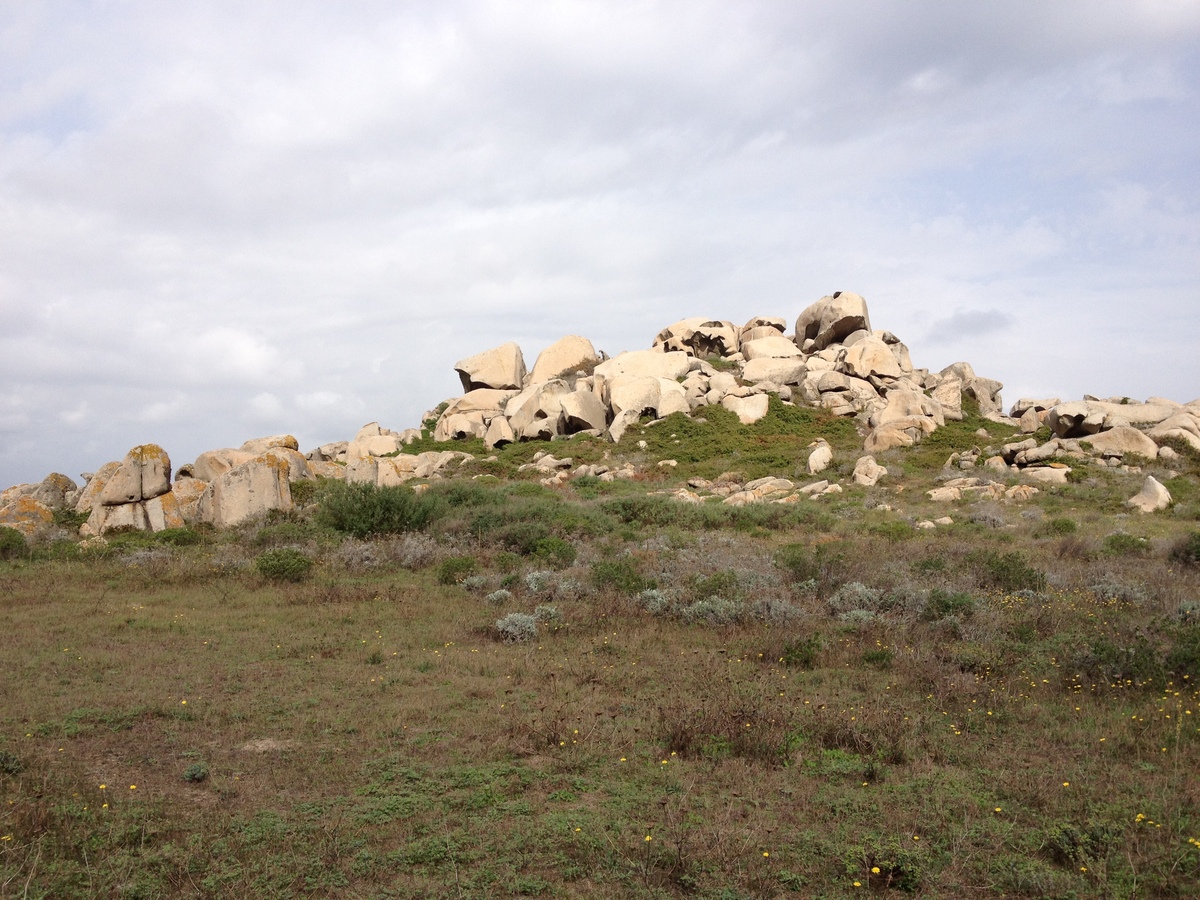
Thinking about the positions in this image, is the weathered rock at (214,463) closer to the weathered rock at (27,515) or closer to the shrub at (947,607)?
the weathered rock at (27,515)

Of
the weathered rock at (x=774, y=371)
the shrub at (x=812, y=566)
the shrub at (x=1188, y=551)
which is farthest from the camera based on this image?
the weathered rock at (x=774, y=371)

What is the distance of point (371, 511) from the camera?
855 inches

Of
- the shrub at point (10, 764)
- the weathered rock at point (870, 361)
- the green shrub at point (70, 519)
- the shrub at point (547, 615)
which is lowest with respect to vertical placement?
the shrub at point (547, 615)

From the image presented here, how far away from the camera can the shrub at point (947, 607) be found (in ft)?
39.8

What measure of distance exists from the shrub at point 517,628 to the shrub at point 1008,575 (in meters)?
8.07

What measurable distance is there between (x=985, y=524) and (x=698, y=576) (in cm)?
1222

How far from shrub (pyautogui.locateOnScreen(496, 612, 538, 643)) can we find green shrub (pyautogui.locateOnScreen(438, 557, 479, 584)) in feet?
13.9

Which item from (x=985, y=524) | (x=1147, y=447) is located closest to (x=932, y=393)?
(x=1147, y=447)

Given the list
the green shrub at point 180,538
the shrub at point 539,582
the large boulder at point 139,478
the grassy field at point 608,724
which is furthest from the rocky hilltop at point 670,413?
the shrub at point 539,582

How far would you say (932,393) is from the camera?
152ft

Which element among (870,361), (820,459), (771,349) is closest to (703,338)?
(771,349)

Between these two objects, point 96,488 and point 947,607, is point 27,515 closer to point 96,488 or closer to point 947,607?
point 96,488

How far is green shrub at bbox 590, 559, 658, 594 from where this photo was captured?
14.4m

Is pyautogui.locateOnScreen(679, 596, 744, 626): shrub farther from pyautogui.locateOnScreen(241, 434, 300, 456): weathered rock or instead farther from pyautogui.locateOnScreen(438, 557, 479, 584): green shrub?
pyautogui.locateOnScreen(241, 434, 300, 456): weathered rock
